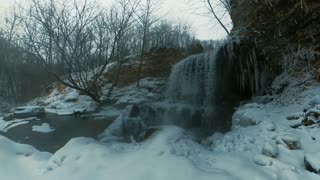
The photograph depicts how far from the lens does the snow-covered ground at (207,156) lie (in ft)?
20.4

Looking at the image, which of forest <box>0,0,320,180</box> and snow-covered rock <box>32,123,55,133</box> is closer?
forest <box>0,0,320,180</box>

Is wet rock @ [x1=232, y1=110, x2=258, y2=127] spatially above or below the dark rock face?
below

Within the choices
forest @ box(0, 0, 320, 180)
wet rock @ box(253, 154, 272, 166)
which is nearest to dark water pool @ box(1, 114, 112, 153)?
forest @ box(0, 0, 320, 180)

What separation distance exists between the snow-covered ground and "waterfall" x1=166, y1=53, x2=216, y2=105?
408cm

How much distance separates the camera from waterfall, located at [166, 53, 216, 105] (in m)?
13.3

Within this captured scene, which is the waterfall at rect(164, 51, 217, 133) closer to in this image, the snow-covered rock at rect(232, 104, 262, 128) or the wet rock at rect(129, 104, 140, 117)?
the wet rock at rect(129, 104, 140, 117)

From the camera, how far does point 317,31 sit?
1080cm

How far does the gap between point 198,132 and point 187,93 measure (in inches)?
145

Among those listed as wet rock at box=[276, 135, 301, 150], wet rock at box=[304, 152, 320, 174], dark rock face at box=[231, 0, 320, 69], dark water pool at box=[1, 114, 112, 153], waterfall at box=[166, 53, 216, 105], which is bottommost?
dark water pool at box=[1, 114, 112, 153]

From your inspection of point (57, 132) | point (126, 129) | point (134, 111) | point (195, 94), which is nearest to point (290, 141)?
point (126, 129)

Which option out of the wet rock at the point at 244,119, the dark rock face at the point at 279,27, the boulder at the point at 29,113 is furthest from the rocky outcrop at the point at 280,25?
the boulder at the point at 29,113

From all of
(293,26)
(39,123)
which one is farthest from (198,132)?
(39,123)

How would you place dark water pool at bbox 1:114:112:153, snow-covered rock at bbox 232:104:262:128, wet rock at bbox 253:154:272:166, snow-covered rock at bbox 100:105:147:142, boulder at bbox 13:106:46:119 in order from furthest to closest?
1. boulder at bbox 13:106:46:119
2. dark water pool at bbox 1:114:112:153
3. snow-covered rock at bbox 100:105:147:142
4. snow-covered rock at bbox 232:104:262:128
5. wet rock at bbox 253:154:272:166

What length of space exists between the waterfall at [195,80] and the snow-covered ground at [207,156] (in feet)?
13.4
